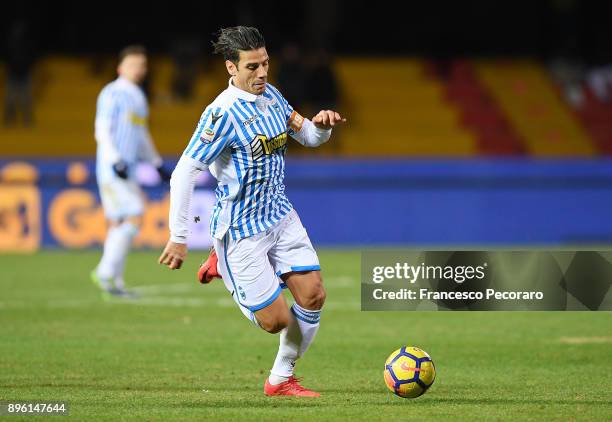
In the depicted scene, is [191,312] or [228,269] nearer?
[228,269]

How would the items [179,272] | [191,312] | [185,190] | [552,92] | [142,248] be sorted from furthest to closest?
[552,92] → [142,248] → [179,272] → [191,312] → [185,190]

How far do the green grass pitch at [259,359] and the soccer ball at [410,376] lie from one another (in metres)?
0.09

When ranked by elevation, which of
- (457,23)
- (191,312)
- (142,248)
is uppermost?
(457,23)

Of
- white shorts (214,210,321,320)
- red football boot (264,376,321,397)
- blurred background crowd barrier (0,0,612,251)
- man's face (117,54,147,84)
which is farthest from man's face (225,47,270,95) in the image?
blurred background crowd barrier (0,0,612,251)

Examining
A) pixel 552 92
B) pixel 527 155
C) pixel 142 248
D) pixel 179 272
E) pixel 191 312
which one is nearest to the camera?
pixel 191 312

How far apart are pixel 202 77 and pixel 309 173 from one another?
6.61 metres

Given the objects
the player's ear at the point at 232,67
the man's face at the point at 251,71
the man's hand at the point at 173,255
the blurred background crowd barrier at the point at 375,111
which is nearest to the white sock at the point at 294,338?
the man's hand at the point at 173,255

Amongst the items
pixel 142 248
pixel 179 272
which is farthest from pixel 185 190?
pixel 142 248

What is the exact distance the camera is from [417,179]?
67.4 feet

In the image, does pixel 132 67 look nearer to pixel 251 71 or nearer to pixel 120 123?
pixel 120 123

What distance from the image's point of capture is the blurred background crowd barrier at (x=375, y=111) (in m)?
20.3

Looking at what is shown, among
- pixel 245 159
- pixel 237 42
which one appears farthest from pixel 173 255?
pixel 237 42

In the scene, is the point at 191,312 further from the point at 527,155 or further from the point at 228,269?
the point at 527,155

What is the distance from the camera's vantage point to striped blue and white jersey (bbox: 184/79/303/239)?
7219mm
